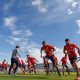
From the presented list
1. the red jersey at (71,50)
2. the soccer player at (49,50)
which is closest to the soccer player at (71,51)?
the red jersey at (71,50)

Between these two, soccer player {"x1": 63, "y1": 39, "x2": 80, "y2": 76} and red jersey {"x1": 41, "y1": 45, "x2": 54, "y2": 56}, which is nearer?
soccer player {"x1": 63, "y1": 39, "x2": 80, "y2": 76}

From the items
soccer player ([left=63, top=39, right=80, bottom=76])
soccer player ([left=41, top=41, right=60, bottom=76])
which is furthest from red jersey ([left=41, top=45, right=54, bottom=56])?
soccer player ([left=63, top=39, right=80, bottom=76])

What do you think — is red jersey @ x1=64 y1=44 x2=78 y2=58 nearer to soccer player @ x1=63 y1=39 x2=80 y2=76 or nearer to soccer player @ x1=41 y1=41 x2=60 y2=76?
soccer player @ x1=63 y1=39 x2=80 y2=76

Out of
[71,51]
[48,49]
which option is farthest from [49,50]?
[71,51]

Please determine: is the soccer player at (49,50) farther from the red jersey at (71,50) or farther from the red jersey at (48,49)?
the red jersey at (71,50)

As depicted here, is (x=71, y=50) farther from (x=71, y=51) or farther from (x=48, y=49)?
(x=48, y=49)

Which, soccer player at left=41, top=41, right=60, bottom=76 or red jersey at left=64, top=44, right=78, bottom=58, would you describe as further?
soccer player at left=41, top=41, right=60, bottom=76

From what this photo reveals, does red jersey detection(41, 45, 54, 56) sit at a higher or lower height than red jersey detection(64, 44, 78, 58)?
higher

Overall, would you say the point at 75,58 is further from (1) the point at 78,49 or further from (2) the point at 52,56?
(2) the point at 52,56

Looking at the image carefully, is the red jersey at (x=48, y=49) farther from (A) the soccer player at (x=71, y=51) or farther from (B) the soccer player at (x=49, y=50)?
(A) the soccer player at (x=71, y=51)

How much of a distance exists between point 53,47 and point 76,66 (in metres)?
4.90

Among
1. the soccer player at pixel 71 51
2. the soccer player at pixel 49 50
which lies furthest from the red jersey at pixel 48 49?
the soccer player at pixel 71 51

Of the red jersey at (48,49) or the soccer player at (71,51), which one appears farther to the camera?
the red jersey at (48,49)

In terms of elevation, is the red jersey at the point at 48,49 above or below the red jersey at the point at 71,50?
above
